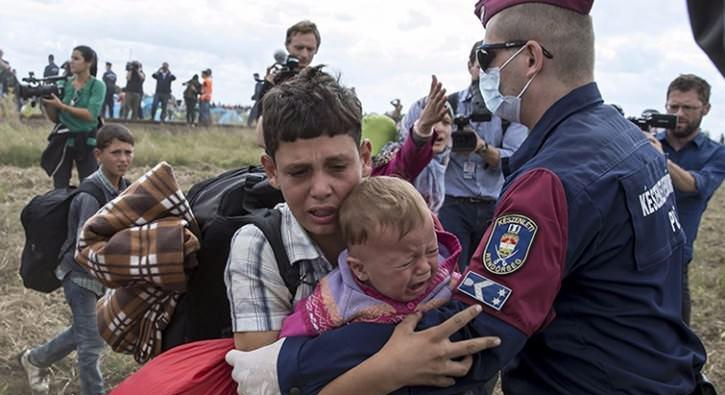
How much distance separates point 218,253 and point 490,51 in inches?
41.0

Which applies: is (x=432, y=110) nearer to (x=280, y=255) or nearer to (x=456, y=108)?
(x=456, y=108)

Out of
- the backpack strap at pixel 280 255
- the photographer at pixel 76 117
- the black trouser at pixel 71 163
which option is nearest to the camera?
the backpack strap at pixel 280 255

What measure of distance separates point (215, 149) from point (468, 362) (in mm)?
16391

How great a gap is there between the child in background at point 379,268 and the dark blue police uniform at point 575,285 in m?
0.05

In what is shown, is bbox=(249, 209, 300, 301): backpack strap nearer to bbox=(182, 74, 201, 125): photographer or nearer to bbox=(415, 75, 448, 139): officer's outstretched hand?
bbox=(415, 75, 448, 139): officer's outstretched hand

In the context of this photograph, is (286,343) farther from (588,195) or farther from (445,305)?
(588,195)

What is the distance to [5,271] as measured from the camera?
7.34m

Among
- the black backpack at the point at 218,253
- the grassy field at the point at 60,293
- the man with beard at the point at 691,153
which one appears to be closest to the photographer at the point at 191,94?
the grassy field at the point at 60,293

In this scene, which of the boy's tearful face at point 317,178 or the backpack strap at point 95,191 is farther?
the backpack strap at point 95,191

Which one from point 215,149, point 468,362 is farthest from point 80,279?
point 215,149

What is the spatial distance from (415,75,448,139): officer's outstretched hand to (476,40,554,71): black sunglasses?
988mm

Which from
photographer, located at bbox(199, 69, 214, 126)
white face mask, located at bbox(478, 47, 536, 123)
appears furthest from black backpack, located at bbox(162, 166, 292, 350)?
photographer, located at bbox(199, 69, 214, 126)

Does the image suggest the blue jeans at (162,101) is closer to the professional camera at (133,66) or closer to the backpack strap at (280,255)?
the professional camera at (133,66)

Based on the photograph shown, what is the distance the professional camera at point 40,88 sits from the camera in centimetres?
745
